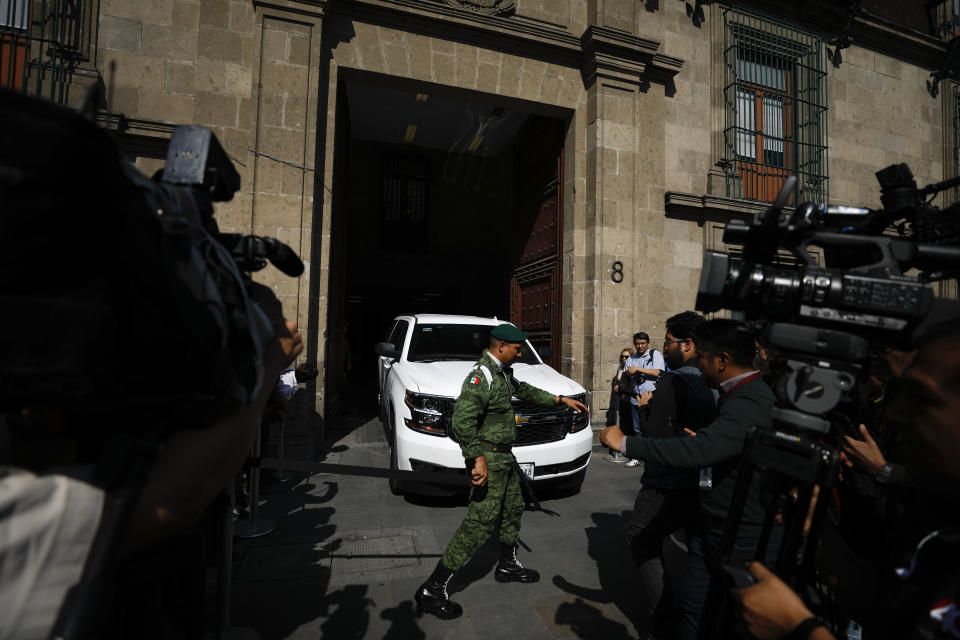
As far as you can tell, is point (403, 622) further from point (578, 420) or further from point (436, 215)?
point (436, 215)

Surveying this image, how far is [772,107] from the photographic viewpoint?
33.0 ft

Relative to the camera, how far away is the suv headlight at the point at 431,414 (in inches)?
182

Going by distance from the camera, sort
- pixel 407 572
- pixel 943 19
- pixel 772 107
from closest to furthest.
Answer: pixel 407 572 → pixel 772 107 → pixel 943 19

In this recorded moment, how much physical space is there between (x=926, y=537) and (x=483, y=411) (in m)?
2.47

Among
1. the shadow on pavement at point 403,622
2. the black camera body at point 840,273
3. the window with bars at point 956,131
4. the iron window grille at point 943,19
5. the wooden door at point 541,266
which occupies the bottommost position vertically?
the shadow on pavement at point 403,622

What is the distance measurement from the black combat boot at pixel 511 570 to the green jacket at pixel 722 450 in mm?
1622

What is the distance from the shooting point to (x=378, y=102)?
1142 cm

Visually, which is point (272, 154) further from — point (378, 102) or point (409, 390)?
point (378, 102)

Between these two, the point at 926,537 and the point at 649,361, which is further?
the point at 649,361

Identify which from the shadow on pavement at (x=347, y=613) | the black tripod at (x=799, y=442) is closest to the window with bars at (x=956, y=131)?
the black tripod at (x=799, y=442)

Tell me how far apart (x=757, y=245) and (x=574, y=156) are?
25.2 feet

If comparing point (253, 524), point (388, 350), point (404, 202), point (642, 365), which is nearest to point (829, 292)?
point (253, 524)

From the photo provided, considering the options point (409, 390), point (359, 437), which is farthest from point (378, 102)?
point (409, 390)

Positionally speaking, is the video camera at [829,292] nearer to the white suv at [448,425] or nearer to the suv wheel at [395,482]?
the white suv at [448,425]
